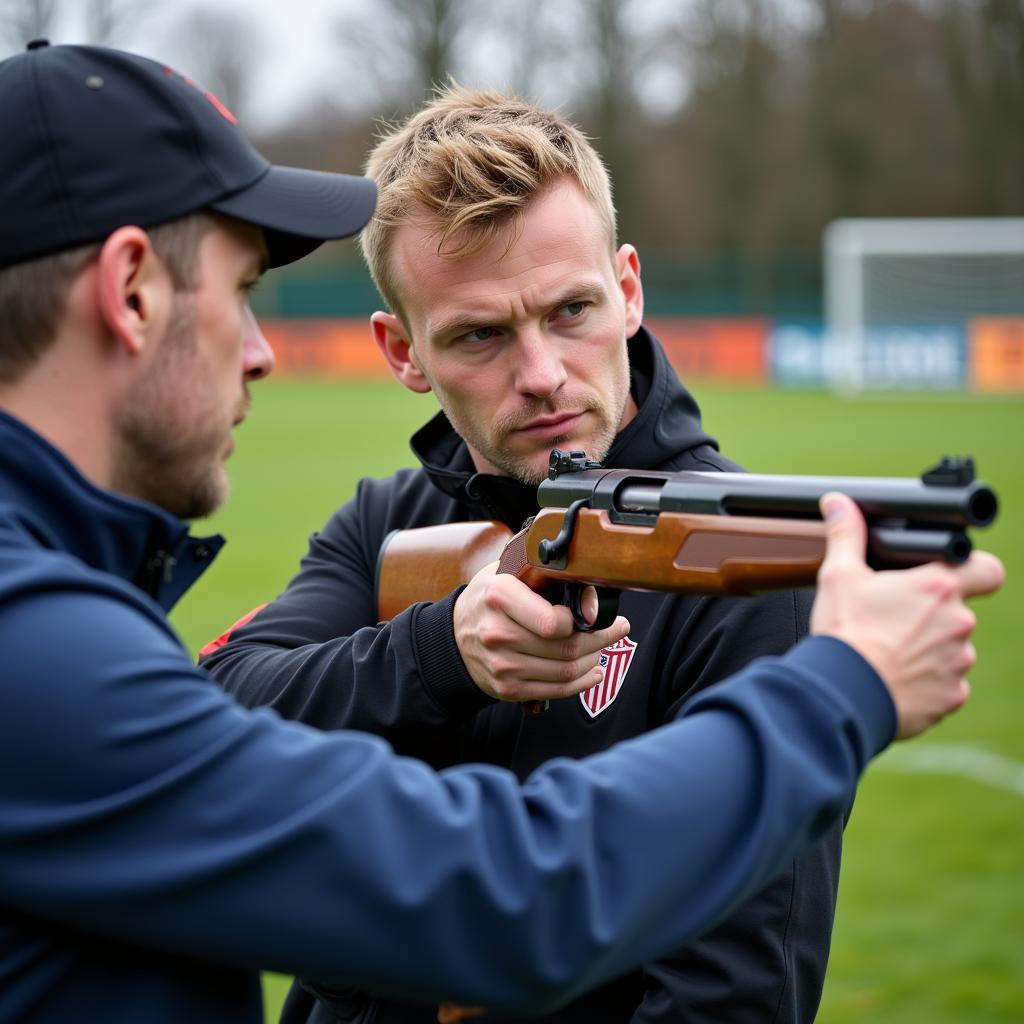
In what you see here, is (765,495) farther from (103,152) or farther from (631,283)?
(631,283)

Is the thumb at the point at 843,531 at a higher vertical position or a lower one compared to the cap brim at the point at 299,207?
lower

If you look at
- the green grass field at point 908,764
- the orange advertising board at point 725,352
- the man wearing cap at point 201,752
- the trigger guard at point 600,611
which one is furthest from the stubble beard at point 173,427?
the orange advertising board at point 725,352

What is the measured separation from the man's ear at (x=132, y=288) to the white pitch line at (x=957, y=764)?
6.31 m

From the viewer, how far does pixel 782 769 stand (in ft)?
5.51

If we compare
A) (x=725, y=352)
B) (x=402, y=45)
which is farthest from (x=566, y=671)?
(x=402, y=45)

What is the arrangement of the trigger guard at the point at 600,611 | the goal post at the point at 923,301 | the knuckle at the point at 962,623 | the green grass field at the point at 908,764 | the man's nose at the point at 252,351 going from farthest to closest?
the goal post at the point at 923,301 → the green grass field at the point at 908,764 → the trigger guard at the point at 600,611 → the man's nose at the point at 252,351 → the knuckle at the point at 962,623

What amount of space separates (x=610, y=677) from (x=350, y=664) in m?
0.55

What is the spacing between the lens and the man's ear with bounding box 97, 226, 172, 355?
1836 mm

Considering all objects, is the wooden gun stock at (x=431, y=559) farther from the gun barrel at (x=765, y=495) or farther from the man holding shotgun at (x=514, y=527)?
the gun barrel at (x=765, y=495)

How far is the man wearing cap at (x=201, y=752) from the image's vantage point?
5.26 feet

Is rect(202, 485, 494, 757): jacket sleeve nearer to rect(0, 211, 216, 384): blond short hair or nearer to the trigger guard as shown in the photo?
the trigger guard

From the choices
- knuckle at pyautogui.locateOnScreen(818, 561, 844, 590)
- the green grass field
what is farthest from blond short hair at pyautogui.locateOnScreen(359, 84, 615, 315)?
the green grass field

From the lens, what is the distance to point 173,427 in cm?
195

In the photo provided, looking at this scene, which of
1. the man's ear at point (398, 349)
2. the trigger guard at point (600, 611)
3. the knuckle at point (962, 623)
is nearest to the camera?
the knuckle at point (962, 623)
